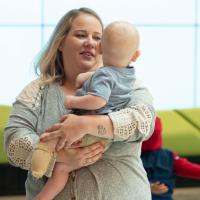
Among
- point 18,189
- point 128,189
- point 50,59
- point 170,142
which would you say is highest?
point 50,59

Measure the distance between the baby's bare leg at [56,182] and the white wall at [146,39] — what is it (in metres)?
2.52

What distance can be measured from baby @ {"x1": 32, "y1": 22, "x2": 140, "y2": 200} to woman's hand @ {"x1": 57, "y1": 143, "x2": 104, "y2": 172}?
2 centimetres

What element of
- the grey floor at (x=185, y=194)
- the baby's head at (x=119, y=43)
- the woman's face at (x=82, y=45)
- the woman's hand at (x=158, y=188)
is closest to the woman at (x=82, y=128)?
the woman's face at (x=82, y=45)

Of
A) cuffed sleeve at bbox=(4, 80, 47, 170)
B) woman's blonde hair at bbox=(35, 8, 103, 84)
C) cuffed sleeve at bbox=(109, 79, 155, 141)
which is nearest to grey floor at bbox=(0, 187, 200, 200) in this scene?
woman's blonde hair at bbox=(35, 8, 103, 84)

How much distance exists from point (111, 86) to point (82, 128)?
17cm

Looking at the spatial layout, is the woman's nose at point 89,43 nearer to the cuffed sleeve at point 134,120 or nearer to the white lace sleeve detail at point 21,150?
the cuffed sleeve at point 134,120

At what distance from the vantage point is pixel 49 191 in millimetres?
1650

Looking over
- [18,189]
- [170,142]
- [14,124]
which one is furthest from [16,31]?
[14,124]

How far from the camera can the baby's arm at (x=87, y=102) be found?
1.54 m

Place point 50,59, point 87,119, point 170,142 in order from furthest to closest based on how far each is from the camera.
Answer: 1. point 170,142
2. point 50,59
3. point 87,119

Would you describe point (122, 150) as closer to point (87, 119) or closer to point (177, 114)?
point (87, 119)

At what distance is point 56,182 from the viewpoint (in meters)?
1.65

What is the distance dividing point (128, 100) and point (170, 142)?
251cm

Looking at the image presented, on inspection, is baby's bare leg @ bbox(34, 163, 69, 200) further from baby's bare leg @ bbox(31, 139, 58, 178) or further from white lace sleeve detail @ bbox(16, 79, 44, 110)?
white lace sleeve detail @ bbox(16, 79, 44, 110)
